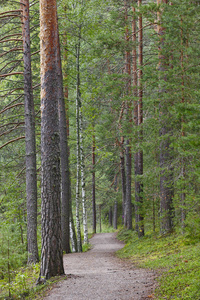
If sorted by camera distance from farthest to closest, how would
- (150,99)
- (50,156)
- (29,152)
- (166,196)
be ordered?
(166,196)
(29,152)
(150,99)
(50,156)

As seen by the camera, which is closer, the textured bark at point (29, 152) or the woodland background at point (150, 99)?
the woodland background at point (150, 99)

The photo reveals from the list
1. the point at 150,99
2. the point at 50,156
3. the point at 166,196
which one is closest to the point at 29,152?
the point at 50,156

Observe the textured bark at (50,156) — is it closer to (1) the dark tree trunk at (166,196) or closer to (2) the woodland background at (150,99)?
(2) the woodland background at (150,99)

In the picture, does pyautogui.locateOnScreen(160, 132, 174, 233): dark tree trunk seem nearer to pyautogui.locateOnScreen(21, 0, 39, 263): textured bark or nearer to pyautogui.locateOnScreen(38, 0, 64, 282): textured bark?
pyautogui.locateOnScreen(21, 0, 39, 263): textured bark

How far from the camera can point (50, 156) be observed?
22.5ft

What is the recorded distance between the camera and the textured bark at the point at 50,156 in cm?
661

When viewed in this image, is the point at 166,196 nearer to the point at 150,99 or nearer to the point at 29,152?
the point at 150,99

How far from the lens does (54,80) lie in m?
7.05

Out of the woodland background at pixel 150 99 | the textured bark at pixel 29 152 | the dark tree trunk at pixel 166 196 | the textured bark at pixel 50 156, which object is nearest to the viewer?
the textured bark at pixel 50 156

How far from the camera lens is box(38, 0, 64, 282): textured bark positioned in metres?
6.61

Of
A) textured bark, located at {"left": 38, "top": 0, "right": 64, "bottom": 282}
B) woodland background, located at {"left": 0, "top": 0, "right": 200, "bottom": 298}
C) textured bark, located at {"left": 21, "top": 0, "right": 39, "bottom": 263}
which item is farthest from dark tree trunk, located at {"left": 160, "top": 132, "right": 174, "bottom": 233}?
textured bark, located at {"left": 38, "top": 0, "right": 64, "bottom": 282}

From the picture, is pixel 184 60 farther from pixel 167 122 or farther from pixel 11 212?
pixel 11 212

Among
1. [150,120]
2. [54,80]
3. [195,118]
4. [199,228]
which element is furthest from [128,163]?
[195,118]

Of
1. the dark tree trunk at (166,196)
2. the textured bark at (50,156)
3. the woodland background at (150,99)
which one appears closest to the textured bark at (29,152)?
the woodland background at (150,99)
